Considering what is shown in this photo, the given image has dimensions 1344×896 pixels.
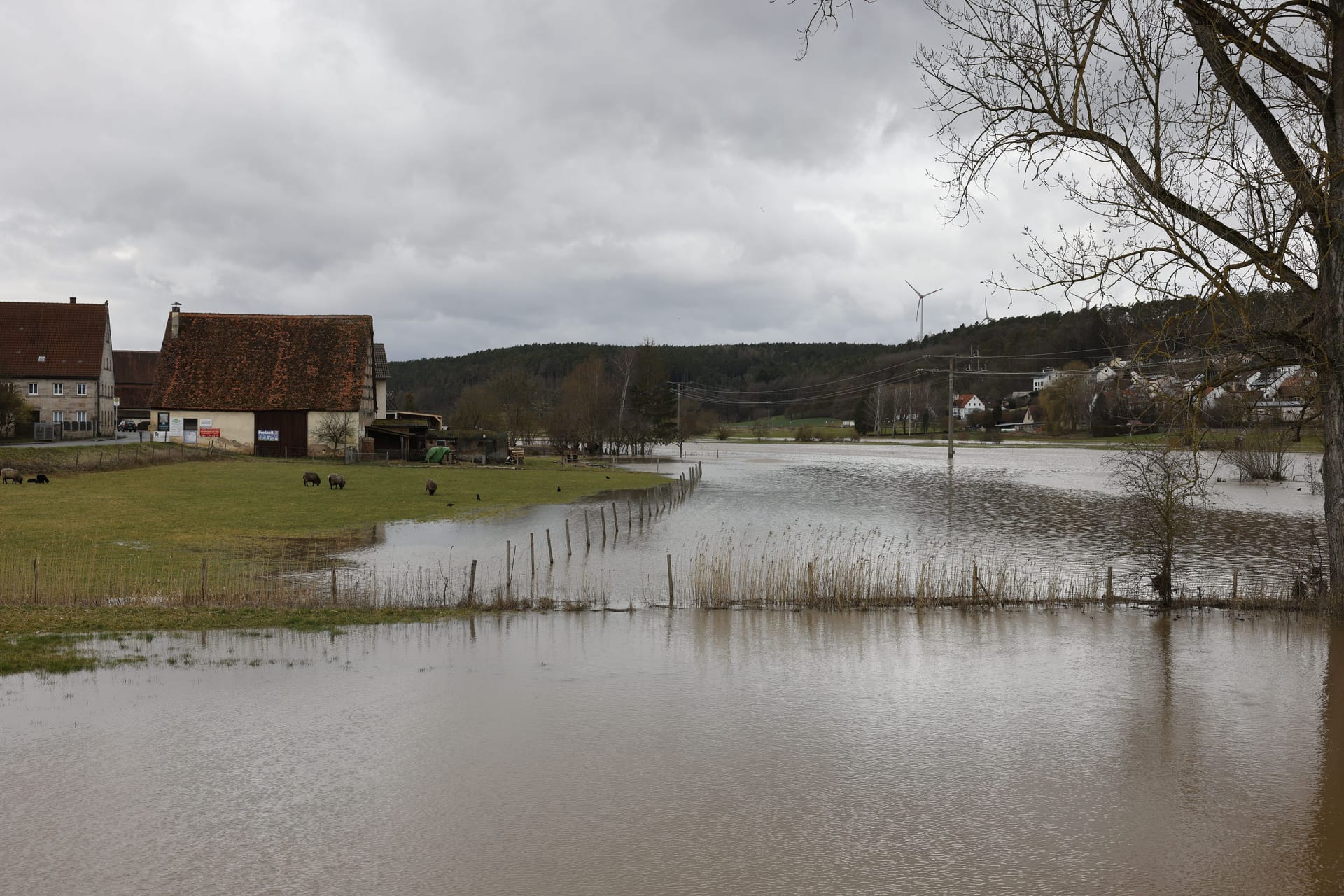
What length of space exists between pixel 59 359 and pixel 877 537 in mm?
59106

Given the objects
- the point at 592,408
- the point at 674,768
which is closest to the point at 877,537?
the point at 674,768

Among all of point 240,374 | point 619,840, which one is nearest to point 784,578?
point 619,840

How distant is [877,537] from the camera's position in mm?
27062

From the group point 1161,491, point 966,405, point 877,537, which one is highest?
point 966,405

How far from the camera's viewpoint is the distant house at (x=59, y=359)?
6294cm

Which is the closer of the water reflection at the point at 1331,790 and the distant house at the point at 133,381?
the water reflection at the point at 1331,790

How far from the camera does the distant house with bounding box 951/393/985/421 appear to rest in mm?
167887

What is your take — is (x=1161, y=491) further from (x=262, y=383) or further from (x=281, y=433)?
(x=262, y=383)

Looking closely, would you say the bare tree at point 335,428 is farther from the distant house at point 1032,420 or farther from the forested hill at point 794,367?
the distant house at point 1032,420

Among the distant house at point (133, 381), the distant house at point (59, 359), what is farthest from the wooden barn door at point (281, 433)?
the distant house at point (133, 381)

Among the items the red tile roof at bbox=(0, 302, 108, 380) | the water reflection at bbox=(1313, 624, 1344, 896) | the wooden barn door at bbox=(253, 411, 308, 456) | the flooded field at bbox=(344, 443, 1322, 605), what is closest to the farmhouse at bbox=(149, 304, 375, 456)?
the wooden barn door at bbox=(253, 411, 308, 456)

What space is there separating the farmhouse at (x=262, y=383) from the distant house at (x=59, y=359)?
738cm

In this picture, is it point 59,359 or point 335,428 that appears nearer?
point 335,428

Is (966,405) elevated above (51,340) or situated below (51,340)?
below
